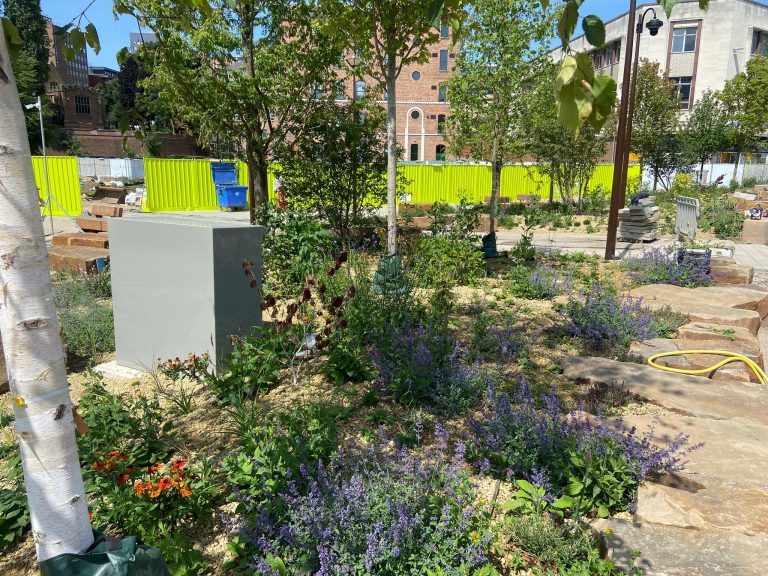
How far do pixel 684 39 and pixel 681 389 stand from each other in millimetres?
48848

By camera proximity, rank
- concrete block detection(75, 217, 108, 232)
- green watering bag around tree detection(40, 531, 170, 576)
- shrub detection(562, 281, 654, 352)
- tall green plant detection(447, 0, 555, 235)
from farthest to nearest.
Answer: concrete block detection(75, 217, 108, 232) < tall green plant detection(447, 0, 555, 235) < shrub detection(562, 281, 654, 352) < green watering bag around tree detection(40, 531, 170, 576)

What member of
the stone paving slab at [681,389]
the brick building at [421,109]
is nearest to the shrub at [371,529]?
the stone paving slab at [681,389]

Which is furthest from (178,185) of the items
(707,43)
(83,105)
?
(83,105)

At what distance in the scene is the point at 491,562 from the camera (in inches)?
101

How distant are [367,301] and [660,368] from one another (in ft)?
8.32

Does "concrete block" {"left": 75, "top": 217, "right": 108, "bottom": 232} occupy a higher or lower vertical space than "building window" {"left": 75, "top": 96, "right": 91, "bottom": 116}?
lower

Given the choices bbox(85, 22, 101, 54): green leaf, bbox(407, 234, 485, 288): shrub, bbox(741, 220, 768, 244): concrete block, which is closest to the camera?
bbox(85, 22, 101, 54): green leaf

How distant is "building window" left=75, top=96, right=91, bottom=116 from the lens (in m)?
80.8

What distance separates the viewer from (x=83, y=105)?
8256 cm

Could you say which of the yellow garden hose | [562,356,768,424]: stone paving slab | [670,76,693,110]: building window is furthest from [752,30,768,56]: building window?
[562,356,768,424]: stone paving slab

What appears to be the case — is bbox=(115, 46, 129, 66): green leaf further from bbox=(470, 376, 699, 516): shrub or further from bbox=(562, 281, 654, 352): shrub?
bbox=(562, 281, 654, 352): shrub

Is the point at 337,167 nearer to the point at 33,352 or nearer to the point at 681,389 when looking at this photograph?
the point at 681,389

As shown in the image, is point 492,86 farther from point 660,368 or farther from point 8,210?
point 8,210

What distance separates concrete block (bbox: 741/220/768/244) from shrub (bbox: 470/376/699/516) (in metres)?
14.2
